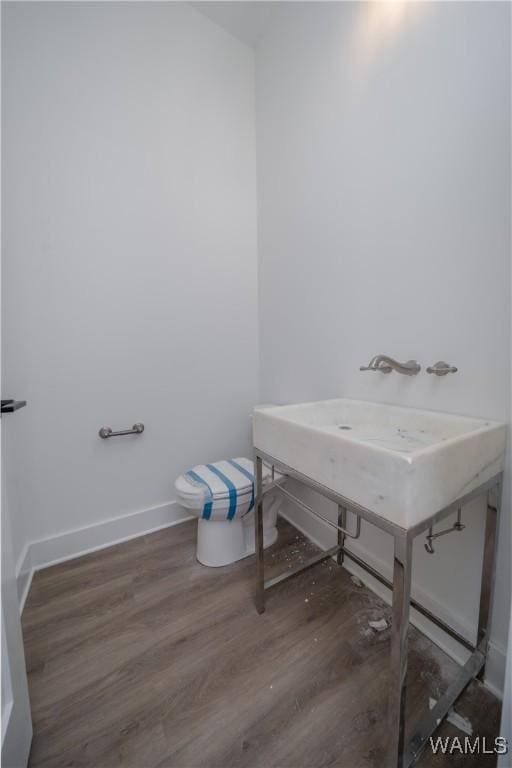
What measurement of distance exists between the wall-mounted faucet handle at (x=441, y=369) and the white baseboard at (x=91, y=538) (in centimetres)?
161

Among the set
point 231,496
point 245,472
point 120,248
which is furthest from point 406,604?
point 120,248

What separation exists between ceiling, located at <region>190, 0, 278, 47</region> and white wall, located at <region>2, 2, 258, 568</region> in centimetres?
5

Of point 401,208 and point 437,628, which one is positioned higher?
point 401,208

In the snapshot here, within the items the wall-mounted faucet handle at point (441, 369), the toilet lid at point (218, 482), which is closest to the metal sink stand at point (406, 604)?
the toilet lid at point (218, 482)

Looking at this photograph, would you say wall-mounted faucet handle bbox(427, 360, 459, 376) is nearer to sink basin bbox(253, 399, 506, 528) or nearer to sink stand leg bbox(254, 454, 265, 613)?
sink basin bbox(253, 399, 506, 528)

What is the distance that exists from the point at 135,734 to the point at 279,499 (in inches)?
39.3

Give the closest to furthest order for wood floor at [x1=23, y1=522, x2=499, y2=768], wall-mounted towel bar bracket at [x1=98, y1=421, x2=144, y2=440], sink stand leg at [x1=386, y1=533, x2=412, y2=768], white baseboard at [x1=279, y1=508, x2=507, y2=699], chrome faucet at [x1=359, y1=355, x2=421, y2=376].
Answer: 1. sink stand leg at [x1=386, y1=533, x2=412, y2=768]
2. wood floor at [x1=23, y1=522, x2=499, y2=768]
3. white baseboard at [x1=279, y1=508, x2=507, y2=699]
4. chrome faucet at [x1=359, y1=355, x2=421, y2=376]
5. wall-mounted towel bar bracket at [x1=98, y1=421, x2=144, y2=440]

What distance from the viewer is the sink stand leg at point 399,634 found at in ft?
2.43

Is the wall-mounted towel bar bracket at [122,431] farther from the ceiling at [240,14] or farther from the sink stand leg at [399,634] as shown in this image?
the ceiling at [240,14]

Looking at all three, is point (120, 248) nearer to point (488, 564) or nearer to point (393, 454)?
point (393, 454)

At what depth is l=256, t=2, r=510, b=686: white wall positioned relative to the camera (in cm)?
99

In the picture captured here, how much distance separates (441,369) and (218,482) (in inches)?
41.8

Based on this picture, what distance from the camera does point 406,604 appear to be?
0.75 metres

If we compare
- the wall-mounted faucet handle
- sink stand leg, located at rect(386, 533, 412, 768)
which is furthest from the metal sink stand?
the wall-mounted faucet handle
